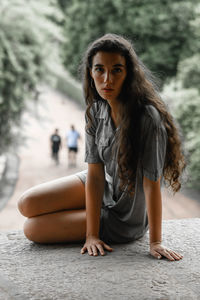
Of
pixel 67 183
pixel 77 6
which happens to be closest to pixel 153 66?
pixel 77 6

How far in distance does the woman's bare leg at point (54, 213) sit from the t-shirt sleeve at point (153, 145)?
0.37 m

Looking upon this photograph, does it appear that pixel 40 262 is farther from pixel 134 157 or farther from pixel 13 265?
Answer: pixel 134 157

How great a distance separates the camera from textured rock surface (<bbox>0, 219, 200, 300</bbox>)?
1319 millimetres

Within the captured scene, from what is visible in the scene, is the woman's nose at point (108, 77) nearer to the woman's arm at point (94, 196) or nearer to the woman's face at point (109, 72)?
the woman's face at point (109, 72)

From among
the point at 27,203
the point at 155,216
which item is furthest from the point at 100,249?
the point at 27,203

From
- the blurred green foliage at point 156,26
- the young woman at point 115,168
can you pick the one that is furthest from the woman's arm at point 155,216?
the blurred green foliage at point 156,26

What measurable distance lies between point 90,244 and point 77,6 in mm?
10649

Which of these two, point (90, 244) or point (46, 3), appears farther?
point (46, 3)

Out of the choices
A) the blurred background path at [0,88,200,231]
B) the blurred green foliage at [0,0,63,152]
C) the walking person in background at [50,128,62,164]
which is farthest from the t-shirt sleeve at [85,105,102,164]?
the walking person in background at [50,128,62,164]

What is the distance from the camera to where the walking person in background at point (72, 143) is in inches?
341

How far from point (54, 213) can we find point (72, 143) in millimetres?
7149

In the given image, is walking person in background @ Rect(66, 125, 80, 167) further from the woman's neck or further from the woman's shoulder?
the woman's shoulder

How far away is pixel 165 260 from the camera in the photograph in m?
1.56

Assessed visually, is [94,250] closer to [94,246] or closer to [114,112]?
[94,246]
